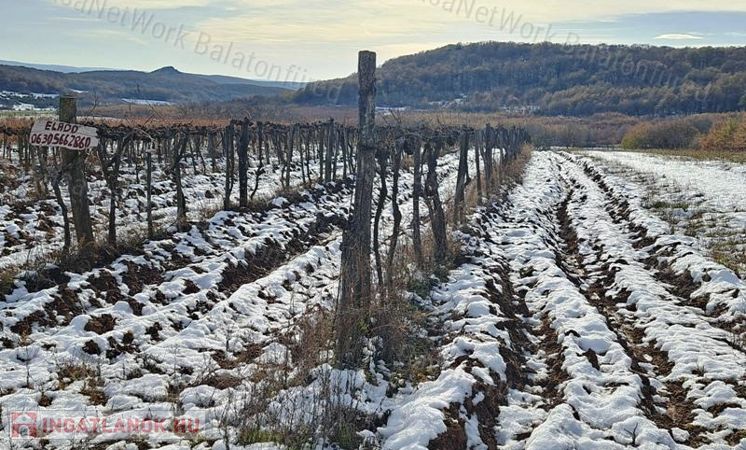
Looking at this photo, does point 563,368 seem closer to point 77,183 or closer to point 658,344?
point 658,344

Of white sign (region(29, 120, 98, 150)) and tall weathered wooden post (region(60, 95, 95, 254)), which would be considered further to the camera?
tall weathered wooden post (region(60, 95, 95, 254))

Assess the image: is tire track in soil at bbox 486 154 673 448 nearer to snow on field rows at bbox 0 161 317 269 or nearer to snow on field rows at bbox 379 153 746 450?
snow on field rows at bbox 379 153 746 450

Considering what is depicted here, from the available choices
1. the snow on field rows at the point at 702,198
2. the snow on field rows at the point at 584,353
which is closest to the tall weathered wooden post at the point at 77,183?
the snow on field rows at the point at 584,353

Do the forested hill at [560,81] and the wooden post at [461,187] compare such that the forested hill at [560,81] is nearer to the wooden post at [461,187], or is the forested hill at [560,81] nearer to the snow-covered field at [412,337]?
the wooden post at [461,187]

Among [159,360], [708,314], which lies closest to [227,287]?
[159,360]

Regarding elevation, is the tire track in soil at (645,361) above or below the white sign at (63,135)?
below

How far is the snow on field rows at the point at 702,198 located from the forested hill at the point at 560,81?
4427 inches

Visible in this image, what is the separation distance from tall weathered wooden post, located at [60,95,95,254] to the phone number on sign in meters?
0.44

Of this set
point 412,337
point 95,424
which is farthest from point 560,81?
point 95,424

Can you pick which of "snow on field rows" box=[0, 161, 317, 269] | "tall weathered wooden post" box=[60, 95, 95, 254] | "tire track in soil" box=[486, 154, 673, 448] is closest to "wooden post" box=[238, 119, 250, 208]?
"snow on field rows" box=[0, 161, 317, 269]

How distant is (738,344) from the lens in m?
7.59

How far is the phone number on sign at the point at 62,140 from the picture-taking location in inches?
369

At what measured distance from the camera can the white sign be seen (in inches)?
370

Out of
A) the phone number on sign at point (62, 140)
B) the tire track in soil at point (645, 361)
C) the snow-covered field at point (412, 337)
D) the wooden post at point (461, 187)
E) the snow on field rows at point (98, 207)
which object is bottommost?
the tire track in soil at point (645, 361)
